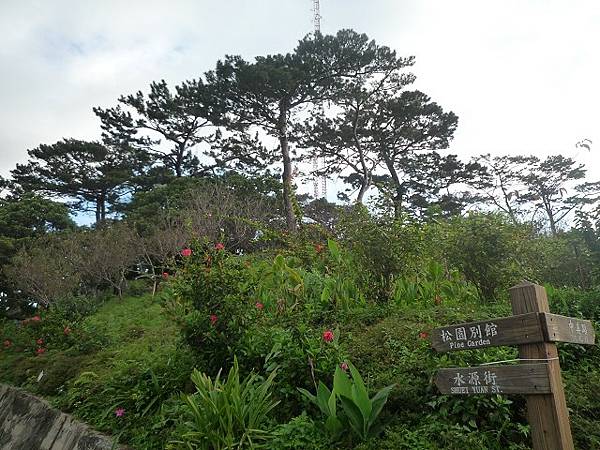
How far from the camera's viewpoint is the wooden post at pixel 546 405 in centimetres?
211

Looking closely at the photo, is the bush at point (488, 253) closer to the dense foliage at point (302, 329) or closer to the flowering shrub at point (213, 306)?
the dense foliage at point (302, 329)

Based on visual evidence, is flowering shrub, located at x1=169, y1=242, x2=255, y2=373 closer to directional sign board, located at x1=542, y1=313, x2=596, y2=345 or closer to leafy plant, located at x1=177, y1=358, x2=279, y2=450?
leafy plant, located at x1=177, y1=358, x2=279, y2=450

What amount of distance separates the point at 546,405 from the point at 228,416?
6.34 feet

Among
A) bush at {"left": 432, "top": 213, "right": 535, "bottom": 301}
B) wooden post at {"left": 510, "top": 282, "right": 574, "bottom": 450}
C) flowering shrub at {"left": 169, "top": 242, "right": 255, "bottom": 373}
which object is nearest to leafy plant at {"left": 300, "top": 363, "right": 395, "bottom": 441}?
wooden post at {"left": 510, "top": 282, "right": 574, "bottom": 450}

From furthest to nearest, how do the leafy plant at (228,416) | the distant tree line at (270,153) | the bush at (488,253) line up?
the distant tree line at (270,153)
the bush at (488,253)
the leafy plant at (228,416)

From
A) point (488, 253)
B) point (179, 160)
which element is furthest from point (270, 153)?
point (488, 253)

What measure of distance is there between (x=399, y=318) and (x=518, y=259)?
5.92 ft

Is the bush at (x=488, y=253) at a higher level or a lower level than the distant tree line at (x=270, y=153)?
lower

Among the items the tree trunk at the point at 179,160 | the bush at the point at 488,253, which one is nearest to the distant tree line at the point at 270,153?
the tree trunk at the point at 179,160

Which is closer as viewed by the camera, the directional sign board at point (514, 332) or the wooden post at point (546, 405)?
the wooden post at point (546, 405)

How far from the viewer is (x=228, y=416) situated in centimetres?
304

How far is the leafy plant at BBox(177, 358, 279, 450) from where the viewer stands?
9.72 feet

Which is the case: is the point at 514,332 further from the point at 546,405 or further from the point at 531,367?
the point at 546,405

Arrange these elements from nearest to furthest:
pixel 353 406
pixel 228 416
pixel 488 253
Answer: pixel 353 406 < pixel 228 416 < pixel 488 253
